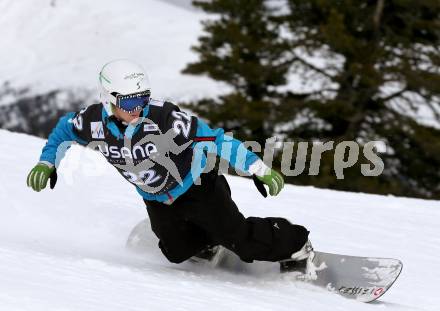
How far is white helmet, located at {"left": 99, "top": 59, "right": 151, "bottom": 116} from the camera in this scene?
3945mm

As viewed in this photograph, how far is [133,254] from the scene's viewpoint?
479 cm

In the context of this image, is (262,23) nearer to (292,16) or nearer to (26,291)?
(292,16)

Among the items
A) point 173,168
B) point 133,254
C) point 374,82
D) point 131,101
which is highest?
point 131,101

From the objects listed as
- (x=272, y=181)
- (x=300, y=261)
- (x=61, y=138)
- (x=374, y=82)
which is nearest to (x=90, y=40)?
(x=374, y=82)

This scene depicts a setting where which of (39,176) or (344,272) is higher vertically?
(39,176)

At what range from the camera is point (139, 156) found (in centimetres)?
413

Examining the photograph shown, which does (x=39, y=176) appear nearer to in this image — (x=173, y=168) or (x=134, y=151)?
(x=134, y=151)

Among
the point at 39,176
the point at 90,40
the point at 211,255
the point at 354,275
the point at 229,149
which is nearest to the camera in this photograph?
the point at 229,149

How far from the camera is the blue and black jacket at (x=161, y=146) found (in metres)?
4.10

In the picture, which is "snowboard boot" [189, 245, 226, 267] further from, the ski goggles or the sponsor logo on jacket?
the ski goggles

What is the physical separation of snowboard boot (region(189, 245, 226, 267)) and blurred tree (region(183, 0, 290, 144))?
1094 centimetres

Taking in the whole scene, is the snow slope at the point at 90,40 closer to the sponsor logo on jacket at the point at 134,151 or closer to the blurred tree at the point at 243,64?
the blurred tree at the point at 243,64

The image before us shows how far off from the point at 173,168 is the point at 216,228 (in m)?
0.40

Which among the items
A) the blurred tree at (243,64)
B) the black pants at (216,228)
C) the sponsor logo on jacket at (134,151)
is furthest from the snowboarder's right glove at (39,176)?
A: the blurred tree at (243,64)
